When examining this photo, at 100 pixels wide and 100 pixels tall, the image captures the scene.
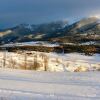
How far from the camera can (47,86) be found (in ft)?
60.8

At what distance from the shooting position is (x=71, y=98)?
15.4m

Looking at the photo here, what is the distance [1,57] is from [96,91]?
15.6 meters

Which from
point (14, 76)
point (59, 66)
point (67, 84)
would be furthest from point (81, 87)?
point (59, 66)

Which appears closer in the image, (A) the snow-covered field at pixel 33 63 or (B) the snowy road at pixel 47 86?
(B) the snowy road at pixel 47 86

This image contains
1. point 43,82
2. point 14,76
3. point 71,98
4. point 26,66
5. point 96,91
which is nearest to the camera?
point 71,98

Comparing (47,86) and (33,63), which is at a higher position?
(33,63)

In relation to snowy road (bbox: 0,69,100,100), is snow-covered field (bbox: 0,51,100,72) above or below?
above

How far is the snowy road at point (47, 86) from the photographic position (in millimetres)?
15594

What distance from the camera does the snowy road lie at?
15.6m

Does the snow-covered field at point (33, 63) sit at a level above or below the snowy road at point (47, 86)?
above

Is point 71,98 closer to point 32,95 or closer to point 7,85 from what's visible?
point 32,95

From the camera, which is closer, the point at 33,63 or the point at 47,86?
the point at 47,86

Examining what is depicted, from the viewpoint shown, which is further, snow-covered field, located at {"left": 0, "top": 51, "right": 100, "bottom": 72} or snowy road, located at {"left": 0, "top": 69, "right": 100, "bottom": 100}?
snow-covered field, located at {"left": 0, "top": 51, "right": 100, "bottom": 72}

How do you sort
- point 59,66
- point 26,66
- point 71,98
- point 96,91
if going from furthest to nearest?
point 59,66 < point 26,66 < point 96,91 < point 71,98
